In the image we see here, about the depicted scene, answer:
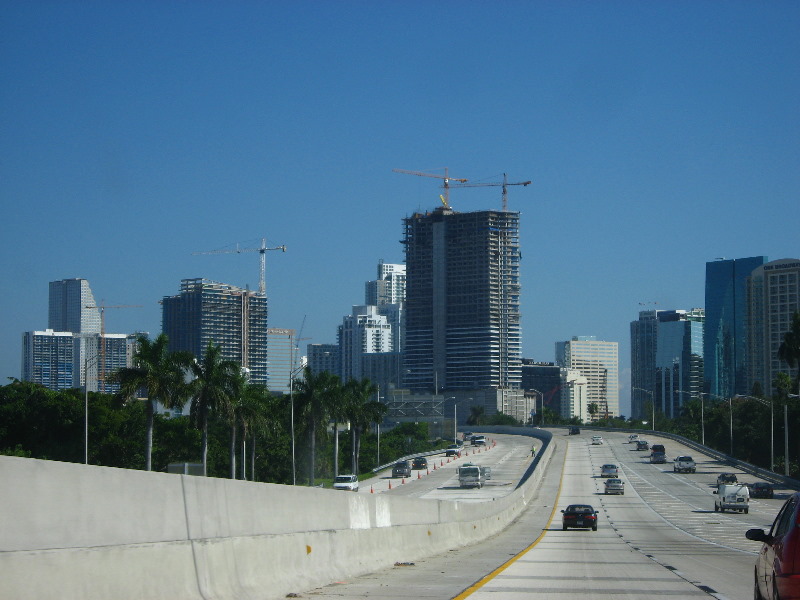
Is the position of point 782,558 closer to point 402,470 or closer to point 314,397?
point 314,397

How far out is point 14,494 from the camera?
8445 mm

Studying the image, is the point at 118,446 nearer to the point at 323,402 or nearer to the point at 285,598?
the point at 323,402

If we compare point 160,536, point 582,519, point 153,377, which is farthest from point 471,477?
point 160,536

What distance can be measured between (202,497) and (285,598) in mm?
2029

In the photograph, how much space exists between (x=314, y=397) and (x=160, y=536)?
3373 inches

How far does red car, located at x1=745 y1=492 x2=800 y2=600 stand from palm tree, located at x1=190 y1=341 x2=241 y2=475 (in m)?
64.4

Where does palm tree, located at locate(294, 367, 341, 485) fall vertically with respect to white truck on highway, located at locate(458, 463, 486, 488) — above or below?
above

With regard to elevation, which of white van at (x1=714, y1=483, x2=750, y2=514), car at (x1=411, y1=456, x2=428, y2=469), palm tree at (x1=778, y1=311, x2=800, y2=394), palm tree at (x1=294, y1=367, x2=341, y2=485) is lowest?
car at (x1=411, y1=456, x2=428, y2=469)

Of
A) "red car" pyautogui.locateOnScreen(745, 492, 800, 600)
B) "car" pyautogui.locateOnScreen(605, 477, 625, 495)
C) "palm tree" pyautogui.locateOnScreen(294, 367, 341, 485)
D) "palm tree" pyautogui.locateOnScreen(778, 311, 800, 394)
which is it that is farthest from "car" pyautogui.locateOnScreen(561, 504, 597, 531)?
"palm tree" pyautogui.locateOnScreen(294, 367, 341, 485)

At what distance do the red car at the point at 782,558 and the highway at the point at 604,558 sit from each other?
13.0 feet

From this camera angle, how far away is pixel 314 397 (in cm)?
9581

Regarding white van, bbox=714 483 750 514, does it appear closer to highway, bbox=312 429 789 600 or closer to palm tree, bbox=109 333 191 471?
highway, bbox=312 429 789 600

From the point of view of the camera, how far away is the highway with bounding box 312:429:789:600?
1598cm

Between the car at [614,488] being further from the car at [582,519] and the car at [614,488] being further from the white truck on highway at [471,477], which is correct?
the car at [582,519]
